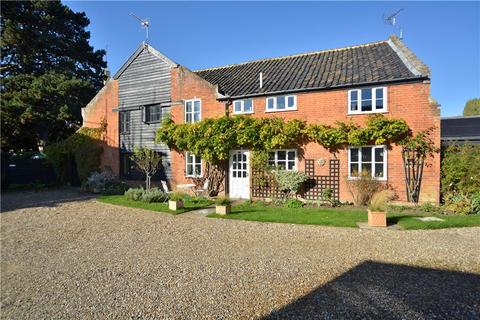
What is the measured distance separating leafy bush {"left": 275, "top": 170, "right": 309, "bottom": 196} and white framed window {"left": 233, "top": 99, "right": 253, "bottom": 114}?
152 inches

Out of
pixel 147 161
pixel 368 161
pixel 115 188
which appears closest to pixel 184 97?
pixel 147 161

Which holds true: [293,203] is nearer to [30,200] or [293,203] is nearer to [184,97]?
[184,97]

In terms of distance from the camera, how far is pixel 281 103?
48.2 ft

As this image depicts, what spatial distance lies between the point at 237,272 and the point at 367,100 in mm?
10766

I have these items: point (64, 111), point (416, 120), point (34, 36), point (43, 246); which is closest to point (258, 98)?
point (416, 120)

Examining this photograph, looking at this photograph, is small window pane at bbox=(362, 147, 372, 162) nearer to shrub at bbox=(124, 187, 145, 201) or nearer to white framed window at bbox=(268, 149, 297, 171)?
white framed window at bbox=(268, 149, 297, 171)

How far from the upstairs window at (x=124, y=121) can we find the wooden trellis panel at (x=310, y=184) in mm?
9777

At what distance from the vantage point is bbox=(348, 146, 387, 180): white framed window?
41.9ft

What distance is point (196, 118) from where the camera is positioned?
16531 millimetres

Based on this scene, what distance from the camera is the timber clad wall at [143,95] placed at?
17.5 m

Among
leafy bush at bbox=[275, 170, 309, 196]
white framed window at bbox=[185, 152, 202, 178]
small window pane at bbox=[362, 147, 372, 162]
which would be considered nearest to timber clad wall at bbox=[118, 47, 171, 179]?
white framed window at bbox=[185, 152, 202, 178]

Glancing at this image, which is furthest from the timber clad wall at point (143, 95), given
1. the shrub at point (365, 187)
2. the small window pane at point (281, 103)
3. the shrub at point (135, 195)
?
the shrub at point (365, 187)

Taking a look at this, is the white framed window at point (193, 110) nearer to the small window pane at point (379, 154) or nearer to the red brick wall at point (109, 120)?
the red brick wall at point (109, 120)

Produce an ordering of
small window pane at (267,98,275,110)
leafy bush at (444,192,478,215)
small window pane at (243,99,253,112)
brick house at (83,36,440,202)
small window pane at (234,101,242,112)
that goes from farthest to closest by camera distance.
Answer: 1. small window pane at (234,101,242,112)
2. small window pane at (243,99,253,112)
3. small window pane at (267,98,275,110)
4. brick house at (83,36,440,202)
5. leafy bush at (444,192,478,215)
